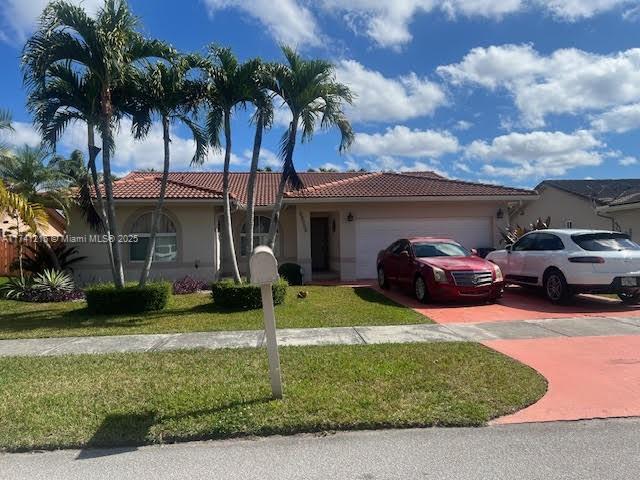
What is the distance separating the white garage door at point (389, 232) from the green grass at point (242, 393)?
10735mm

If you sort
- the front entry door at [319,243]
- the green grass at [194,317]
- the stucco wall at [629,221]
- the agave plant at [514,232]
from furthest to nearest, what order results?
the front entry door at [319,243] < the stucco wall at [629,221] < the agave plant at [514,232] < the green grass at [194,317]

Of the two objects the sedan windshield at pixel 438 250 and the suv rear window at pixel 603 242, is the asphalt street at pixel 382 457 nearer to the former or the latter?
the suv rear window at pixel 603 242

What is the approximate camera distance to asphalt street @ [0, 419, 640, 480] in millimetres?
3758

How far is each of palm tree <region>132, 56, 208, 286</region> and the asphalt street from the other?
320 inches

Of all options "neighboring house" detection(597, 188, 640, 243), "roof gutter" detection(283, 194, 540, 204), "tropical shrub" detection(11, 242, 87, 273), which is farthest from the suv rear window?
"tropical shrub" detection(11, 242, 87, 273)

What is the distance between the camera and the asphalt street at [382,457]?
3.76 meters

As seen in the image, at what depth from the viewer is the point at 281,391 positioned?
5207mm

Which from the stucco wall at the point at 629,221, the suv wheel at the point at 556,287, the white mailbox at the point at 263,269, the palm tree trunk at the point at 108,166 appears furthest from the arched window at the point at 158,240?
the stucco wall at the point at 629,221

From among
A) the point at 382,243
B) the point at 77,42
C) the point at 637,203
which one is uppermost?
the point at 77,42

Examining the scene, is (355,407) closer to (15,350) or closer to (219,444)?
(219,444)

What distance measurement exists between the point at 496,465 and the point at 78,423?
3.74m

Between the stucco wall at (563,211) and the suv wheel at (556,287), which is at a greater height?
the stucco wall at (563,211)

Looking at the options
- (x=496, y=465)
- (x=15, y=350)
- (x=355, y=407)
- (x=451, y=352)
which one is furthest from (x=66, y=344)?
(x=496, y=465)

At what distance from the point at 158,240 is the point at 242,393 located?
39.0 feet
